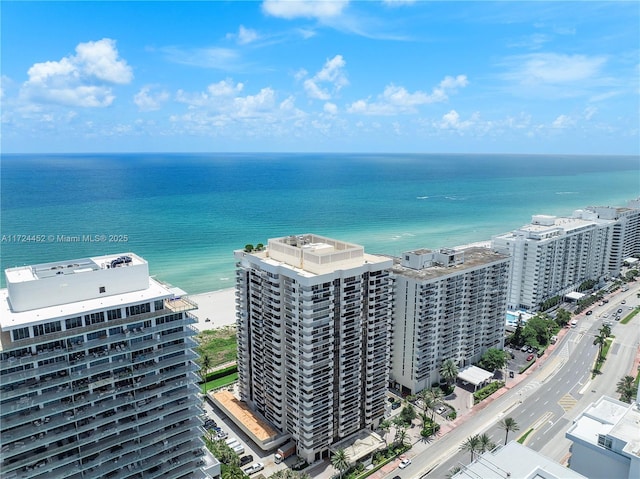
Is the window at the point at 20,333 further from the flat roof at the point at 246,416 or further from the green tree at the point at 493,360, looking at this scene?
the green tree at the point at 493,360

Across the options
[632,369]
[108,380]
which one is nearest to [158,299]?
[108,380]

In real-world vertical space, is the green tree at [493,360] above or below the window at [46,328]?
below

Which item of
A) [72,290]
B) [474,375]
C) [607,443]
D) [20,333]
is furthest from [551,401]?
[20,333]

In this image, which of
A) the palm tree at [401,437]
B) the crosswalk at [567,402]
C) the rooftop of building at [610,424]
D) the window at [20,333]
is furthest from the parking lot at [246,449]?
the crosswalk at [567,402]

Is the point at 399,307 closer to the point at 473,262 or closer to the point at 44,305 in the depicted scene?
the point at 473,262

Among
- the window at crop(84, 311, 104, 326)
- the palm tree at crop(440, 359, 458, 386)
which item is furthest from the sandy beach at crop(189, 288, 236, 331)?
the window at crop(84, 311, 104, 326)

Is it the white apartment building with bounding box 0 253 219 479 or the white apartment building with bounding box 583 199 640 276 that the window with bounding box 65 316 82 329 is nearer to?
the white apartment building with bounding box 0 253 219 479
